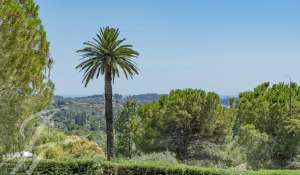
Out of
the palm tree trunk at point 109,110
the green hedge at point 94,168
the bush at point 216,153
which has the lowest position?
the bush at point 216,153

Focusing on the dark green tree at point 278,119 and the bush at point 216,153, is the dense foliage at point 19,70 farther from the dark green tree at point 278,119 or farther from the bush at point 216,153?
the dark green tree at point 278,119

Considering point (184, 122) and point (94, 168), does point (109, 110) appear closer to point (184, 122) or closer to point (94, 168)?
point (184, 122)

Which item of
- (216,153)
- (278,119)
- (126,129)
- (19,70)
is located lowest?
(216,153)

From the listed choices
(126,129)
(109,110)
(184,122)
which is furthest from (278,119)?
(126,129)

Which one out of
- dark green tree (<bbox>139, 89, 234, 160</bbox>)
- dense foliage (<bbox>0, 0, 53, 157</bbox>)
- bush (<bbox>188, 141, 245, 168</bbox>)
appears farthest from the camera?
dark green tree (<bbox>139, 89, 234, 160</bbox>)

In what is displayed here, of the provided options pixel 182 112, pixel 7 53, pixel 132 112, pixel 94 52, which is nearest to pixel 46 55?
pixel 7 53

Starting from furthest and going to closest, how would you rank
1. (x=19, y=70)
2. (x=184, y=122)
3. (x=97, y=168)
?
(x=184, y=122) → (x=97, y=168) → (x=19, y=70)

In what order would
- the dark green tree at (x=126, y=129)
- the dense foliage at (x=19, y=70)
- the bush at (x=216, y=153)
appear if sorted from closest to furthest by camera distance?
the dense foliage at (x=19, y=70)
the bush at (x=216, y=153)
the dark green tree at (x=126, y=129)

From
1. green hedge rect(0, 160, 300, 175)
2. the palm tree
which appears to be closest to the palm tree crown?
the palm tree

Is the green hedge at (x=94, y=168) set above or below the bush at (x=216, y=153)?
above

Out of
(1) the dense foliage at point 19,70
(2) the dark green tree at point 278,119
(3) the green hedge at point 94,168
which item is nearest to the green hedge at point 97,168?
(3) the green hedge at point 94,168

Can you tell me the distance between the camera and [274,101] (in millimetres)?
35344

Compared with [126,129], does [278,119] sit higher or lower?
higher

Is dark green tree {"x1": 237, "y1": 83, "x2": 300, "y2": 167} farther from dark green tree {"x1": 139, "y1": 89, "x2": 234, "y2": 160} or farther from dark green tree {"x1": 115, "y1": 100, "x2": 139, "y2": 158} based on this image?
dark green tree {"x1": 115, "y1": 100, "x2": 139, "y2": 158}
